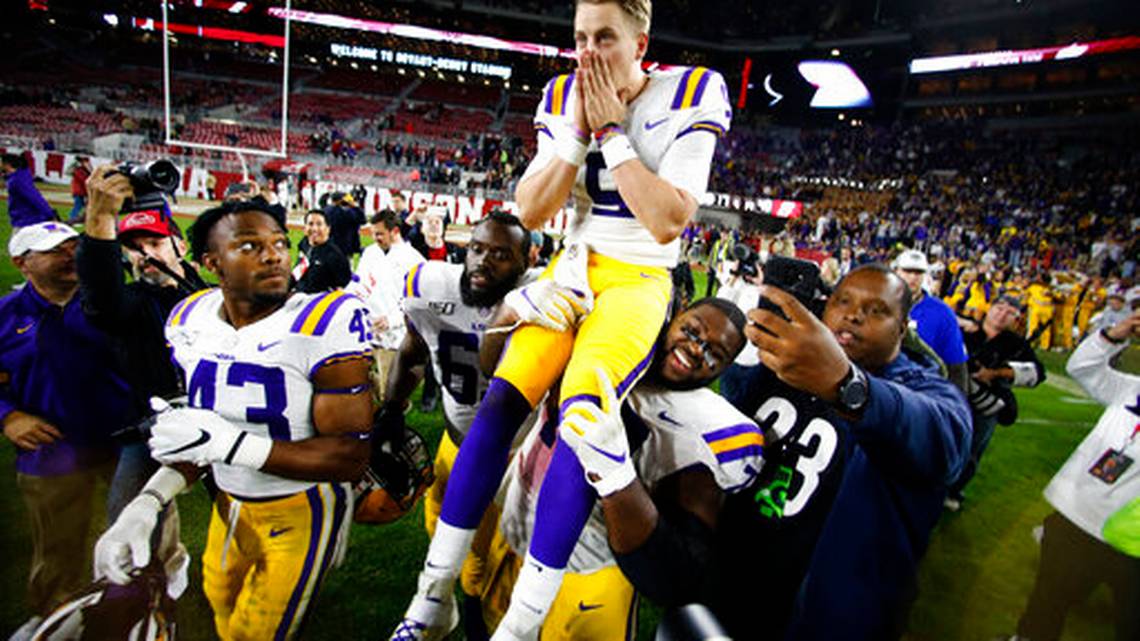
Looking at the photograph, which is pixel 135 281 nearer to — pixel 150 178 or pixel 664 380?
pixel 150 178

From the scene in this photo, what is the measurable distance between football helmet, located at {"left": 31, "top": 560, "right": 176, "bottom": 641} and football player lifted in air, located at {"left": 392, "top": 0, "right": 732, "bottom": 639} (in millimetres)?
990

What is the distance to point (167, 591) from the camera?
225 centimetres

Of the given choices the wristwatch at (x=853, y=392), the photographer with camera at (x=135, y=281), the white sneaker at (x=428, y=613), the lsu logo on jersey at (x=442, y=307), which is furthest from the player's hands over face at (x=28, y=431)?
the wristwatch at (x=853, y=392)

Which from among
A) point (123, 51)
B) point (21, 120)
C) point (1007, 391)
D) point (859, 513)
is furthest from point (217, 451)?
point (123, 51)

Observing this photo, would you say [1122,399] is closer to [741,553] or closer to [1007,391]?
[1007,391]

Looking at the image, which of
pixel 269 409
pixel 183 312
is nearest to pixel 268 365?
pixel 269 409

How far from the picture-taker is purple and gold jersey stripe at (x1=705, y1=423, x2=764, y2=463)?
1.93 meters

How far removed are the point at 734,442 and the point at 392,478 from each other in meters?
1.64

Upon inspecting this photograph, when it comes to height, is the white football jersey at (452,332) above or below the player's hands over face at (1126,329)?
below

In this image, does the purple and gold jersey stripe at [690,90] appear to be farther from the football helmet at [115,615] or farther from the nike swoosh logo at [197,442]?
the football helmet at [115,615]

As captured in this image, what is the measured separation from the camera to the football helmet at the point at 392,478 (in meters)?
2.71

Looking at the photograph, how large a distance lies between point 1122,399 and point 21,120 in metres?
39.7

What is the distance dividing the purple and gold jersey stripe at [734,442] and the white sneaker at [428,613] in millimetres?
971

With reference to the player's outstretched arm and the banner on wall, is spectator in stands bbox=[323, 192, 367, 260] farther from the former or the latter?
the banner on wall
